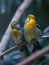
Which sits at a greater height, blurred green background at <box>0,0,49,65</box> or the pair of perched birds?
blurred green background at <box>0,0,49,65</box>

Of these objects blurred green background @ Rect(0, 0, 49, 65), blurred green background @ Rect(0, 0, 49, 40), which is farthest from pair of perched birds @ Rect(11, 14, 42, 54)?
blurred green background @ Rect(0, 0, 49, 40)

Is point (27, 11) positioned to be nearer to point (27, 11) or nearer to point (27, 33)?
point (27, 11)

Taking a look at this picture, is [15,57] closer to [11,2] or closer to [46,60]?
[46,60]

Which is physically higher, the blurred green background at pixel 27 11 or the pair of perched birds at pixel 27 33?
the blurred green background at pixel 27 11

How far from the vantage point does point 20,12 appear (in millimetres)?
1127

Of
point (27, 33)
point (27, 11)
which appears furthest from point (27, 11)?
point (27, 33)

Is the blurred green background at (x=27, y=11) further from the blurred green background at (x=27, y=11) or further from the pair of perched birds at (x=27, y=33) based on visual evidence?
the pair of perched birds at (x=27, y=33)

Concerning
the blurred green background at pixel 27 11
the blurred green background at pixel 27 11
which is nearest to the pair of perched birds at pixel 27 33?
the blurred green background at pixel 27 11

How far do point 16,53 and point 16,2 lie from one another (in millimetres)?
773

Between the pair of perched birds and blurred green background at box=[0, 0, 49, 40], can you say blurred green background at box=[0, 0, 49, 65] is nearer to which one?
blurred green background at box=[0, 0, 49, 40]

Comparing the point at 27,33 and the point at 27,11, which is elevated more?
the point at 27,11

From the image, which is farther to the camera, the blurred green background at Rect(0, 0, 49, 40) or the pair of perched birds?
the blurred green background at Rect(0, 0, 49, 40)

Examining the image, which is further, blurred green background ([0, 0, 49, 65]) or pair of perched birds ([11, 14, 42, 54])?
blurred green background ([0, 0, 49, 65])

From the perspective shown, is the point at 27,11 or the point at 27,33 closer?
the point at 27,33
